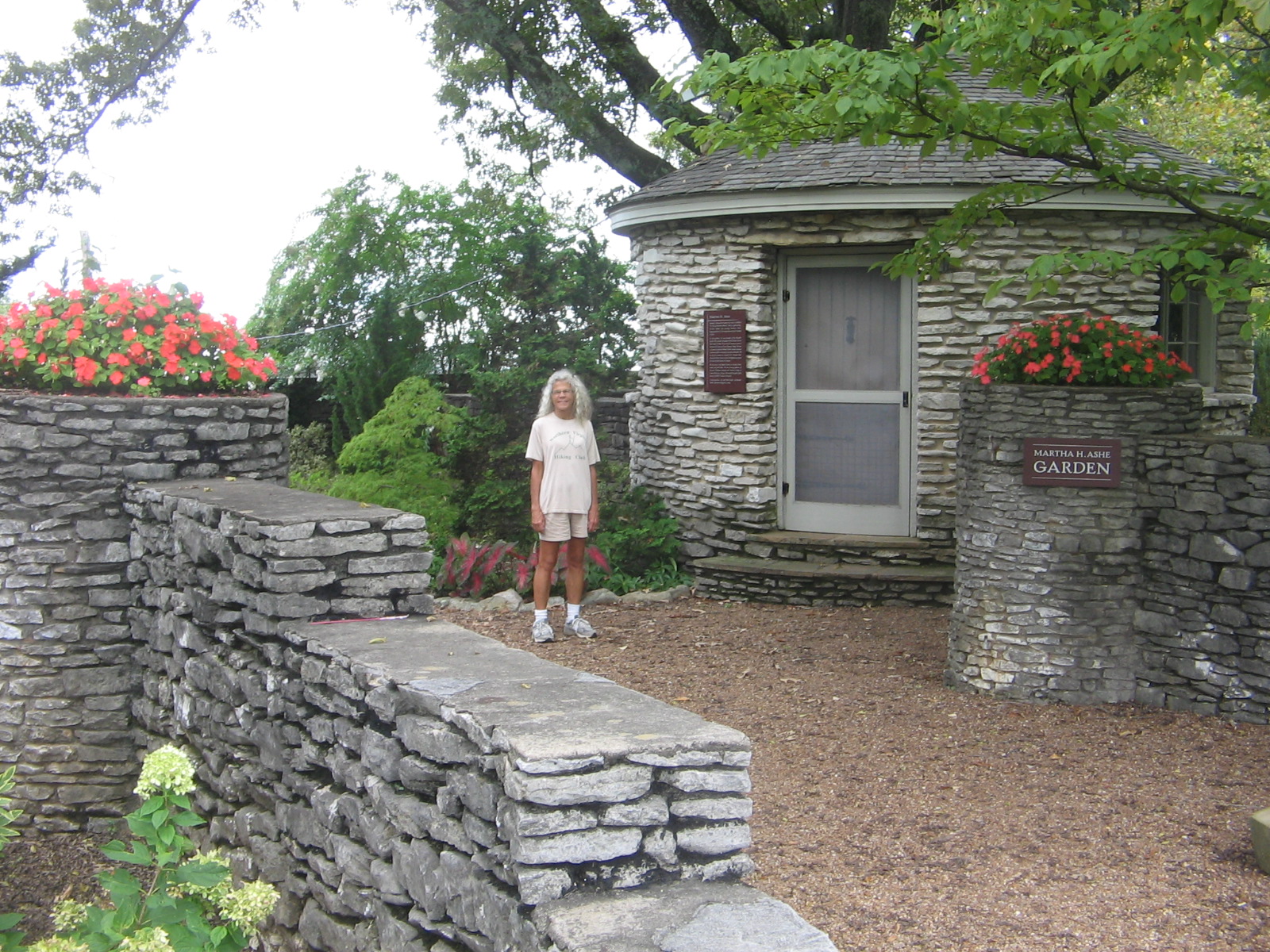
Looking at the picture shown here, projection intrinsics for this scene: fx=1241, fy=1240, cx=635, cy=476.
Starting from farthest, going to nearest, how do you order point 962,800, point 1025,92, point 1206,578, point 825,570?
1. point 825,570
2. point 1206,578
3. point 1025,92
4. point 962,800

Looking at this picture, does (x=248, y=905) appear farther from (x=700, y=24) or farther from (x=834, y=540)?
(x=700, y=24)

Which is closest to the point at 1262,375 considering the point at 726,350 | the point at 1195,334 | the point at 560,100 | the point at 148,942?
the point at 1195,334

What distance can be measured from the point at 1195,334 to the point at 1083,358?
3.60 metres

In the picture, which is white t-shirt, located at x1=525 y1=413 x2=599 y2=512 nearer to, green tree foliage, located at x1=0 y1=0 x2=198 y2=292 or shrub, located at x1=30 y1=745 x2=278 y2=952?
shrub, located at x1=30 y1=745 x2=278 y2=952

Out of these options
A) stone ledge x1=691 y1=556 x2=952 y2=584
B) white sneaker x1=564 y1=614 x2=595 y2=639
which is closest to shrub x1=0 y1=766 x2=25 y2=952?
white sneaker x1=564 y1=614 x2=595 y2=639

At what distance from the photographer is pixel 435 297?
1705 centimetres

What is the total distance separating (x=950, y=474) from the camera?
29.3 feet

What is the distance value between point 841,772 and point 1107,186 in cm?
329

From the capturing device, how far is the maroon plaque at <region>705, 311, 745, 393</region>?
930 centimetres

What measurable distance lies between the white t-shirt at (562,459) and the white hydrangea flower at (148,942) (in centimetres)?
419

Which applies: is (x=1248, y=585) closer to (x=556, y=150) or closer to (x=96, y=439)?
(x=96, y=439)

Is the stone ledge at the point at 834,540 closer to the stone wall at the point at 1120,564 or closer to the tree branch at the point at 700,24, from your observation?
the stone wall at the point at 1120,564

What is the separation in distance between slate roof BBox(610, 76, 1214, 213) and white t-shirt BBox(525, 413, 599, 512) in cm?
238

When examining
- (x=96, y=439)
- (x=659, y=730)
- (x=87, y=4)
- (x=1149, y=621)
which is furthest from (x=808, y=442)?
(x=87, y=4)
